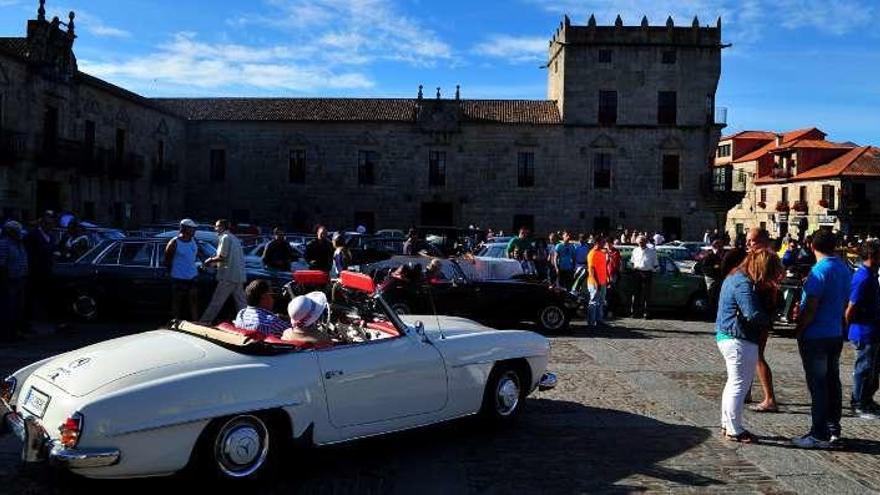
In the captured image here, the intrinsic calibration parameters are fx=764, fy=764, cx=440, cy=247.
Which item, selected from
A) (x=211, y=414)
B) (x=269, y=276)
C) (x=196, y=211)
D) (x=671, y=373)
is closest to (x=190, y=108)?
(x=196, y=211)

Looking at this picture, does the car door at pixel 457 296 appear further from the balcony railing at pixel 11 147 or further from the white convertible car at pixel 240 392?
the balcony railing at pixel 11 147

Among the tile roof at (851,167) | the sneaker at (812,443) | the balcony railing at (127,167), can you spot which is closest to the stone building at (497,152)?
the balcony railing at (127,167)

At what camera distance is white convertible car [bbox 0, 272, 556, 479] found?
4.32m

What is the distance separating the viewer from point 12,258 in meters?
10.3

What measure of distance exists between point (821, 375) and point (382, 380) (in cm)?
351

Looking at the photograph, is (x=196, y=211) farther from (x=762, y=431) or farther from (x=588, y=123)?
(x=762, y=431)

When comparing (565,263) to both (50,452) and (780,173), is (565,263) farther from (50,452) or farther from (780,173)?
(780,173)

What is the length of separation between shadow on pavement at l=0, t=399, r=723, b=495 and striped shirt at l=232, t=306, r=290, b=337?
912mm

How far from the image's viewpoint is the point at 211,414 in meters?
4.56

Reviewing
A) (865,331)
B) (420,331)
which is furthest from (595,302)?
(420,331)

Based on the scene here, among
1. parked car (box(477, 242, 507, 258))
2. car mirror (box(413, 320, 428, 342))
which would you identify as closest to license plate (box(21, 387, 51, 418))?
car mirror (box(413, 320, 428, 342))

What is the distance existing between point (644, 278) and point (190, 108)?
1288 inches

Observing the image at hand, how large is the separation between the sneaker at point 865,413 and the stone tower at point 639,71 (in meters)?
33.4

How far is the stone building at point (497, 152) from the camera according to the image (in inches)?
1556
